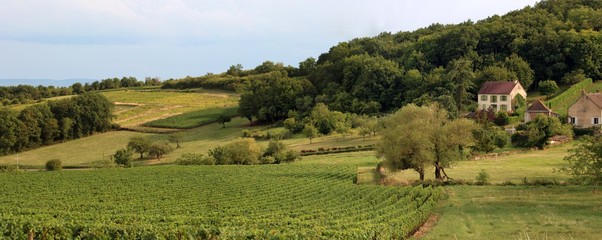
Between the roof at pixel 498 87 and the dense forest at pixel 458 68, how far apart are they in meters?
2.82

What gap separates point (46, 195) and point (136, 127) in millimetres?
56413

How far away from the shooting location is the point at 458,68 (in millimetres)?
82312

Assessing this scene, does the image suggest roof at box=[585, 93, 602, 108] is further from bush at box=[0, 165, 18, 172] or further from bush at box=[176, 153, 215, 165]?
bush at box=[0, 165, 18, 172]

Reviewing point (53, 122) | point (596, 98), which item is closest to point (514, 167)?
Answer: point (596, 98)

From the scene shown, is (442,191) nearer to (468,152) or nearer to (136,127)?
(468,152)

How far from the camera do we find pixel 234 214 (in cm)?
3078

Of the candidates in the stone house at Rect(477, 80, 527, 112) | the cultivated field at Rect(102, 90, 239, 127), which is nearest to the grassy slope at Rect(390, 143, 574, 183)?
the stone house at Rect(477, 80, 527, 112)

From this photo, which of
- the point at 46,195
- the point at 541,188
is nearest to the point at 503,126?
the point at 541,188

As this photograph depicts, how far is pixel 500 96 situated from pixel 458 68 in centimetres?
734

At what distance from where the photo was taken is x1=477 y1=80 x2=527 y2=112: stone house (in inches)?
3132

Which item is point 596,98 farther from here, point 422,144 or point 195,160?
point 195,160

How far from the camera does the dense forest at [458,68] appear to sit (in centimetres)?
8962

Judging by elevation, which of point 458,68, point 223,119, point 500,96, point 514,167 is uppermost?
point 458,68

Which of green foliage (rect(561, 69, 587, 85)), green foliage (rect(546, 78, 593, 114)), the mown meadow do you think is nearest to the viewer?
the mown meadow
